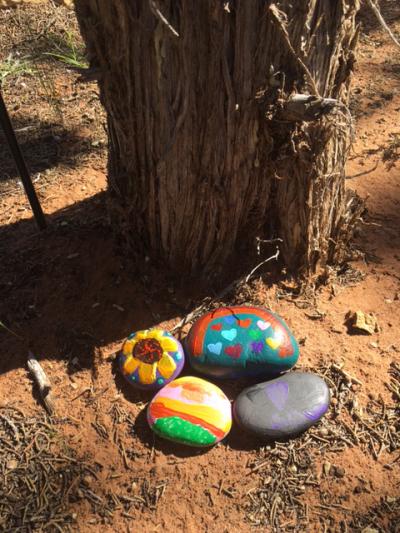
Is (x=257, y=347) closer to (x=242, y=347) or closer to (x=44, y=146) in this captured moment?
(x=242, y=347)

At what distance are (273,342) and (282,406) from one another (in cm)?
26

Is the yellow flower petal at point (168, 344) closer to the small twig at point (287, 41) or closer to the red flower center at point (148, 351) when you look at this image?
the red flower center at point (148, 351)

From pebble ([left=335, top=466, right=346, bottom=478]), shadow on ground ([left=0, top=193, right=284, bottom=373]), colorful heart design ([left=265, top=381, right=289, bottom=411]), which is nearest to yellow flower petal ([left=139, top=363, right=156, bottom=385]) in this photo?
shadow on ground ([left=0, top=193, right=284, bottom=373])

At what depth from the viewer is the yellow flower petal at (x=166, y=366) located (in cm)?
224

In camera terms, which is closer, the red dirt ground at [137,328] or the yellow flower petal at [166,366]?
the red dirt ground at [137,328]

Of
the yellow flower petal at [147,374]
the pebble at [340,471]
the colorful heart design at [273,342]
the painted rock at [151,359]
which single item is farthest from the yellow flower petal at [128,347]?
the pebble at [340,471]

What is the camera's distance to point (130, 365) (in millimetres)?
2271

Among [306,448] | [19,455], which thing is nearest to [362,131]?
[306,448]

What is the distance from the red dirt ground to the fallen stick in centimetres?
3

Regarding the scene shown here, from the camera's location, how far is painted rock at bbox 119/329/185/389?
223 centimetres

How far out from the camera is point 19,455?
2148 mm

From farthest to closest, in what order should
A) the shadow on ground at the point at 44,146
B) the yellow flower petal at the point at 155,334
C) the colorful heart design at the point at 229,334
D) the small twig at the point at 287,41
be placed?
the shadow on ground at the point at 44,146
the yellow flower petal at the point at 155,334
the colorful heart design at the point at 229,334
the small twig at the point at 287,41

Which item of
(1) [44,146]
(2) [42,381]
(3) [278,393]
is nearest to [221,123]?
(3) [278,393]

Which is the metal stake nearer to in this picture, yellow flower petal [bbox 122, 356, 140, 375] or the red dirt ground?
the red dirt ground
